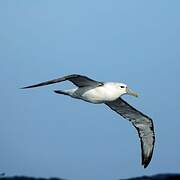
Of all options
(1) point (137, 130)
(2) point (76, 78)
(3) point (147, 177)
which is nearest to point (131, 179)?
(3) point (147, 177)

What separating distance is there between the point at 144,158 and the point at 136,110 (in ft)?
4.71

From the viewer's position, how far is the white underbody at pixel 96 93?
1471 centimetres

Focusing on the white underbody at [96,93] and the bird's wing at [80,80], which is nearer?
the bird's wing at [80,80]

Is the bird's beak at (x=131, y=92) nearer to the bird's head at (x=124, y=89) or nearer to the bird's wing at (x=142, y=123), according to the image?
the bird's head at (x=124, y=89)

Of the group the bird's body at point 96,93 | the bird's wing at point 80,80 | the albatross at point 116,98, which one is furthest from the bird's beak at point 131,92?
the bird's wing at point 80,80

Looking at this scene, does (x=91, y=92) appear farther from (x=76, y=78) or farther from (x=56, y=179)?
(x=56, y=179)

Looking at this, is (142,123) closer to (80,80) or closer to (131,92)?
(131,92)

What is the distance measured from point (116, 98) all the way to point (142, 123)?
6.07 feet

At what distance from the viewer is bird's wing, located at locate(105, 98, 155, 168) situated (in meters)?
16.7

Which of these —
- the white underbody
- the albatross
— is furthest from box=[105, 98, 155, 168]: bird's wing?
the white underbody

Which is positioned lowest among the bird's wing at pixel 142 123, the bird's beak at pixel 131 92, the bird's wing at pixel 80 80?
the bird's wing at pixel 142 123

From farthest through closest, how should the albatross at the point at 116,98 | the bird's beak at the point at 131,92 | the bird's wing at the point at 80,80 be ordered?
1. the bird's beak at the point at 131,92
2. the albatross at the point at 116,98
3. the bird's wing at the point at 80,80

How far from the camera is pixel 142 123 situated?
16766 millimetres

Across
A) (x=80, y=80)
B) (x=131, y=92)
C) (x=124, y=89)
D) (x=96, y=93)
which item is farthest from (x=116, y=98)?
(x=80, y=80)
